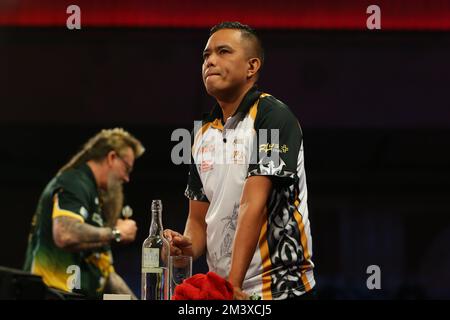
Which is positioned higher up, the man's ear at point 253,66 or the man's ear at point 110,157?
the man's ear at point 110,157

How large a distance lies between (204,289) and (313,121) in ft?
10.4

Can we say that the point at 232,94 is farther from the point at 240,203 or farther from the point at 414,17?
the point at 414,17

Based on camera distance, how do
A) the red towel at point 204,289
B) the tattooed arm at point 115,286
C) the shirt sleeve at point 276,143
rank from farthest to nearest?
the tattooed arm at point 115,286 → the shirt sleeve at point 276,143 → the red towel at point 204,289

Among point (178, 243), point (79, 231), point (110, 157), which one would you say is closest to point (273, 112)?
point (178, 243)

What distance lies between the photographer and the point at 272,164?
67.8 inches

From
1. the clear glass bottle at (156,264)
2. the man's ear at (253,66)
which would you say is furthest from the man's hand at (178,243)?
the man's ear at (253,66)

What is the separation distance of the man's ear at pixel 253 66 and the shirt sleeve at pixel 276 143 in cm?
11

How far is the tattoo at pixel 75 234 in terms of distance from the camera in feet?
12.5

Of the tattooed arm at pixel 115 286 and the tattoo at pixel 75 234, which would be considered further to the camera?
the tattooed arm at pixel 115 286

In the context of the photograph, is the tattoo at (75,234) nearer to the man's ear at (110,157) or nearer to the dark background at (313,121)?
the man's ear at (110,157)

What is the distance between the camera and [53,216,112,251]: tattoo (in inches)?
150

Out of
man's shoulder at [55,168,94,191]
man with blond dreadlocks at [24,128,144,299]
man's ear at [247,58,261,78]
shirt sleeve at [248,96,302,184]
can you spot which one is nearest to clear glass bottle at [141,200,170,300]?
shirt sleeve at [248,96,302,184]
